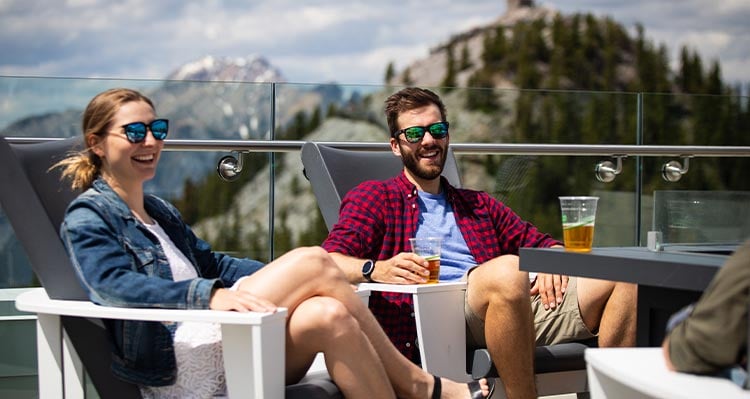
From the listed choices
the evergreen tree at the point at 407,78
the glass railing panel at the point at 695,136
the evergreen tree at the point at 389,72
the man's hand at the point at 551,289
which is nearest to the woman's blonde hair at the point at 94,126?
the man's hand at the point at 551,289

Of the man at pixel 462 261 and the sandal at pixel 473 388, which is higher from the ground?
the man at pixel 462 261

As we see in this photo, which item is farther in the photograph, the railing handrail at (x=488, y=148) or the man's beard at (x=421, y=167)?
the railing handrail at (x=488, y=148)

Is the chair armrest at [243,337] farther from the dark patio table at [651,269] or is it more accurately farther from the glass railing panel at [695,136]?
the glass railing panel at [695,136]

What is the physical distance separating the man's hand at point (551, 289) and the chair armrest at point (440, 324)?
0.99ft

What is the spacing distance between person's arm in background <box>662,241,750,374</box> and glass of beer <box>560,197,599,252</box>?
693 millimetres

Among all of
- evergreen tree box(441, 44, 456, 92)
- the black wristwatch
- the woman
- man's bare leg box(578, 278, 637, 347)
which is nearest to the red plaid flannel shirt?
the black wristwatch

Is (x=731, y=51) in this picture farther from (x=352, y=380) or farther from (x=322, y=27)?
(x=352, y=380)

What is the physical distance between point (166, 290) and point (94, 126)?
21.8 inches

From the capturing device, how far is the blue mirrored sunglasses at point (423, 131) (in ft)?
11.8

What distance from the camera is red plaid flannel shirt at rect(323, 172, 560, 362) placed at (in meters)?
3.37

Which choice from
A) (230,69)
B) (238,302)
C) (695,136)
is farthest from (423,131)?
(230,69)

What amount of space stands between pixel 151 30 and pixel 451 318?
131ft

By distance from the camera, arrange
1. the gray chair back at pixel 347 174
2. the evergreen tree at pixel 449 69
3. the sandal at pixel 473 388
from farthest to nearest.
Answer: the evergreen tree at pixel 449 69
the gray chair back at pixel 347 174
the sandal at pixel 473 388

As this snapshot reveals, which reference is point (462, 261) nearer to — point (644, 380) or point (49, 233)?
point (49, 233)
